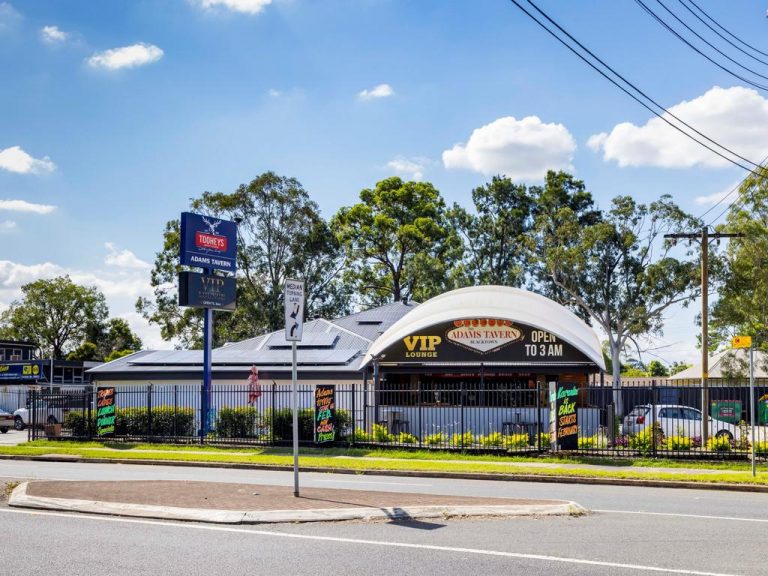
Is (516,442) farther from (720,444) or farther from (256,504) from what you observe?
(256,504)

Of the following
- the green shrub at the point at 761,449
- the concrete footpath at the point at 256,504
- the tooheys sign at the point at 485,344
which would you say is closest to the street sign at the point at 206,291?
the tooheys sign at the point at 485,344

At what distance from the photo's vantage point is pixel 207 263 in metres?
32.3

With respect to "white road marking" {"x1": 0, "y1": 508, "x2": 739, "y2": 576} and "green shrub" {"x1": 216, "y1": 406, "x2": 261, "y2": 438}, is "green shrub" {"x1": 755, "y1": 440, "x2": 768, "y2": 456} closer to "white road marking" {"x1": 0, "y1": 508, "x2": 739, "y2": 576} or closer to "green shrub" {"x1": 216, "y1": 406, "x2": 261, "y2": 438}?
"white road marking" {"x1": 0, "y1": 508, "x2": 739, "y2": 576}

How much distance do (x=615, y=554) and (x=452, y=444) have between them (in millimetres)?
15292

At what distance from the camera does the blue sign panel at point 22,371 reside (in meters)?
63.9

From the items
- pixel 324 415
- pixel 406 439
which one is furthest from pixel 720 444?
pixel 324 415

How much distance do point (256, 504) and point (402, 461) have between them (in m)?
10.3

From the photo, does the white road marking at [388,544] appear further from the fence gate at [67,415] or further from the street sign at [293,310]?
the fence gate at [67,415]

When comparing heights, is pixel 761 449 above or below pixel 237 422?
below

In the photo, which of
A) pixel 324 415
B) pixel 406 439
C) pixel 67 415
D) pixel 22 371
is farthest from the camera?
pixel 22 371

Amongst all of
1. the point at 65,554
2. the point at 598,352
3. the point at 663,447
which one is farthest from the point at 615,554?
the point at 598,352

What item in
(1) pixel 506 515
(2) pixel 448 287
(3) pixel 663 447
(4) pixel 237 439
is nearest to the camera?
(1) pixel 506 515

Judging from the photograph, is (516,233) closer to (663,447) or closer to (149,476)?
(663,447)

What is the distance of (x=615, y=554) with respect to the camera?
29.4ft
